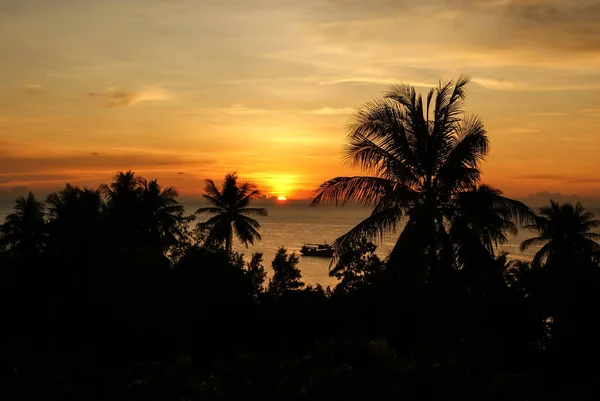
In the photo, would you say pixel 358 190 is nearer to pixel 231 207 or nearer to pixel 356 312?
pixel 356 312

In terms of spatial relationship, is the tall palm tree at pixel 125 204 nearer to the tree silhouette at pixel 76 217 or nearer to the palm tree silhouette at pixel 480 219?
the tree silhouette at pixel 76 217

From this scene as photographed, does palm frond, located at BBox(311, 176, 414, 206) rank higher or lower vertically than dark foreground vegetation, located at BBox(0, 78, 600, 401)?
higher

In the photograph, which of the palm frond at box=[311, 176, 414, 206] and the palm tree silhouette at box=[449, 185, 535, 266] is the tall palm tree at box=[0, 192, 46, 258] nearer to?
the palm frond at box=[311, 176, 414, 206]

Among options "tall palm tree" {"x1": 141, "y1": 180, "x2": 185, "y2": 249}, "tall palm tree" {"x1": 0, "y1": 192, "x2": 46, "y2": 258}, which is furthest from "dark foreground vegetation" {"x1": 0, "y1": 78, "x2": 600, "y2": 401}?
"tall palm tree" {"x1": 141, "y1": 180, "x2": 185, "y2": 249}

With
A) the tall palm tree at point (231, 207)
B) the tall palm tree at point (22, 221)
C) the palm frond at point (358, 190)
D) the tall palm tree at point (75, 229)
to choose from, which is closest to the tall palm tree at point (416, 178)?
the palm frond at point (358, 190)

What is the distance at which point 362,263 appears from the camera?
32.2m

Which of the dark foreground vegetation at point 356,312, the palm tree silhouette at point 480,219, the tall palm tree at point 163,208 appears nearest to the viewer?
the dark foreground vegetation at point 356,312

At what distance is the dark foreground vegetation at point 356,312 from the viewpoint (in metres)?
7.34

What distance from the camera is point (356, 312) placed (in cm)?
1744

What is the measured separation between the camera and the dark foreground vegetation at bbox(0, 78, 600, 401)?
734 centimetres

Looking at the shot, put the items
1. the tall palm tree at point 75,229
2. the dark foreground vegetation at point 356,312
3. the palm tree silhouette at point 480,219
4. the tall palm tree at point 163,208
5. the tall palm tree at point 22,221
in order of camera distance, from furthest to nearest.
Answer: the tall palm tree at point 163,208, the tall palm tree at point 22,221, the tall palm tree at point 75,229, the palm tree silhouette at point 480,219, the dark foreground vegetation at point 356,312

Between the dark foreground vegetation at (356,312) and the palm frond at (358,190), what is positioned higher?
the palm frond at (358,190)


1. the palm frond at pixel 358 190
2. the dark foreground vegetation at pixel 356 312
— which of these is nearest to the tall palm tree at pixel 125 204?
the dark foreground vegetation at pixel 356 312

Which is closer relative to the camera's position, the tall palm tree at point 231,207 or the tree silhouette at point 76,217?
the tree silhouette at point 76,217
